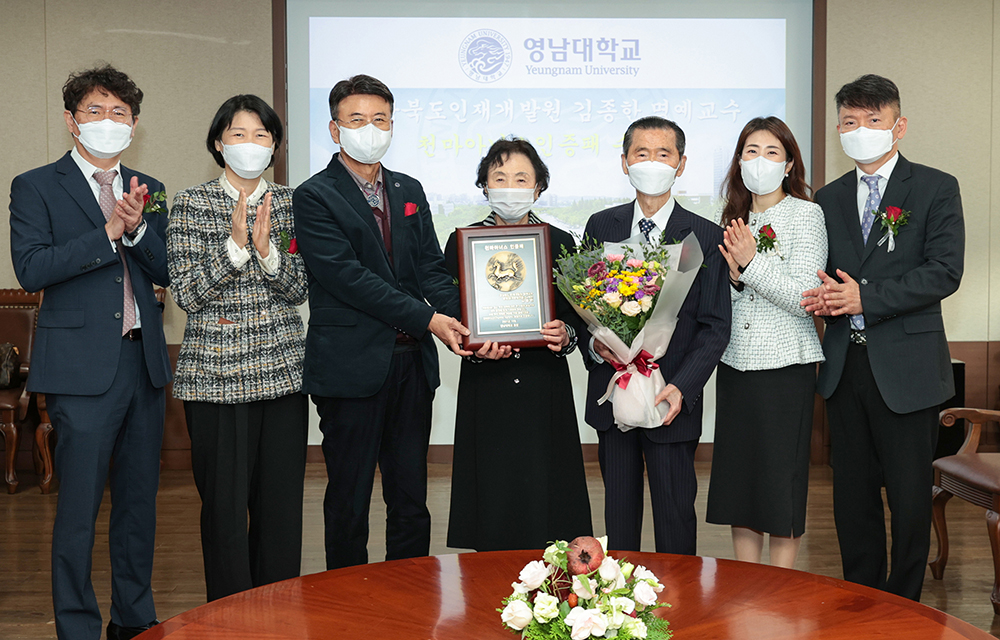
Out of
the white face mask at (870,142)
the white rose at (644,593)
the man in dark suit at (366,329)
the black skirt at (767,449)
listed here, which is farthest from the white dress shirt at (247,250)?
the white face mask at (870,142)

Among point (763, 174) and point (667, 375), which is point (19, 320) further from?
point (763, 174)

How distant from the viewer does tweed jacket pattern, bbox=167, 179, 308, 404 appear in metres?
2.58

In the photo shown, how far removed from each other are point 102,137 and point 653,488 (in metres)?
2.02

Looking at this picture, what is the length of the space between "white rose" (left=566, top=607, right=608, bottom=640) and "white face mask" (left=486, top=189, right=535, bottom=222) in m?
1.77

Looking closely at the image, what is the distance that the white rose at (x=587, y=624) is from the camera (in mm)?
1176

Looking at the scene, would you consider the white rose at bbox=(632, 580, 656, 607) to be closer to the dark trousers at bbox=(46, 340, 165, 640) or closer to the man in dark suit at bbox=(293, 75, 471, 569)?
the man in dark suit at bbox=(293, 75, 471, 569)

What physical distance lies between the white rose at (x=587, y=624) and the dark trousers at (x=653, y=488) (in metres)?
1.43

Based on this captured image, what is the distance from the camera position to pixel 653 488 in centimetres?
264

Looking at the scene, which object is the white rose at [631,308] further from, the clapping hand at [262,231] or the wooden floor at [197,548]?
the wooden floor at [197,548]

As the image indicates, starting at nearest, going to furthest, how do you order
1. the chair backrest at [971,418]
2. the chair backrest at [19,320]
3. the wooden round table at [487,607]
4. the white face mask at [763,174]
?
1. the wooden round table at [487,607]
2. the white face mask at [763,174]
3. the chair backrest at [971,418]
4. the chair backrest at [19,320]

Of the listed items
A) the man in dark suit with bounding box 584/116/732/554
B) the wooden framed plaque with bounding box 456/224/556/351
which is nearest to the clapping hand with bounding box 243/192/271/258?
the wooden framed plaque with bounding box 456/224/556/351

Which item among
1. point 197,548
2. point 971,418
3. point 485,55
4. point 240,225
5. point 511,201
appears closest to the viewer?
point 240,225

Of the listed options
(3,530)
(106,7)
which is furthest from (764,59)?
(3,530)

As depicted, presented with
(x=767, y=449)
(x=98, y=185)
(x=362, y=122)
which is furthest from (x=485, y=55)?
(x=767, y=449)
